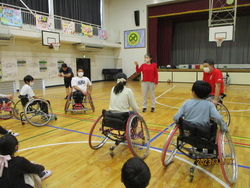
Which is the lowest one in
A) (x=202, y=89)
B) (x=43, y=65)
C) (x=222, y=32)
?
(x=202, y=89)

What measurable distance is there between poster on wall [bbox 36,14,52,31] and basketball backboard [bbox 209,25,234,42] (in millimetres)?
7828

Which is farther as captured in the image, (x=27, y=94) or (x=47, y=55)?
(x=47, y=55)

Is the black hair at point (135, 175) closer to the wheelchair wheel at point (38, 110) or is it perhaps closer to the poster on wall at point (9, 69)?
the wheelchair wheel at point (38, 110)

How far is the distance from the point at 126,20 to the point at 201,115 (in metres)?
13.8

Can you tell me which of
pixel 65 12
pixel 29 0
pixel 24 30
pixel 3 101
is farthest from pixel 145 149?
pixel 65 12

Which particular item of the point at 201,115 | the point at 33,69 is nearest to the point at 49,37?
the point at 33,69

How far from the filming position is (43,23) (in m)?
9.36

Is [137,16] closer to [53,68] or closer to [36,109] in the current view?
[53,68]

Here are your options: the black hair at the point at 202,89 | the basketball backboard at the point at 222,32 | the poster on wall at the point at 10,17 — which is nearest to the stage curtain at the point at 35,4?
the poster on wall at the point at 10,17

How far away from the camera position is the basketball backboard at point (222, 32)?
9633mm

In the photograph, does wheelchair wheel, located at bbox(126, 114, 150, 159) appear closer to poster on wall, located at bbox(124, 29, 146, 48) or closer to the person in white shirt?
the person in white shirt

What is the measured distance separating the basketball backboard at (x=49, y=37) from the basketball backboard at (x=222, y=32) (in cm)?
756

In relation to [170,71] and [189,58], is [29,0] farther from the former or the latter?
[189,58]

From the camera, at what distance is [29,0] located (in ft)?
32.2
